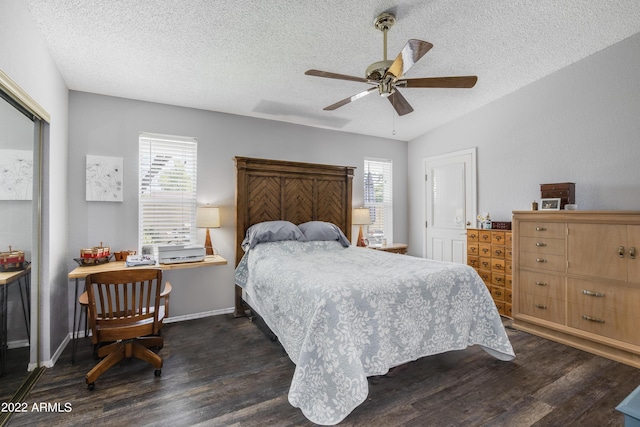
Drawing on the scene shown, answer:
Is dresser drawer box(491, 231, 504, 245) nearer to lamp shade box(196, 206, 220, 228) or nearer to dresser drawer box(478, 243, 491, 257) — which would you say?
dresser drawer box(478, 243, 491, 257)

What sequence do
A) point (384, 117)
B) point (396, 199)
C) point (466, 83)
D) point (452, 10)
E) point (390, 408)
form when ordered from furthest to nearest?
point (396, 199) → point (384, 117) → point (452, 10) → point (466, 83) → point (390, 408)

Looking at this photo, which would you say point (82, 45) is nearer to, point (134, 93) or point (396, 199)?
point (134, 93)

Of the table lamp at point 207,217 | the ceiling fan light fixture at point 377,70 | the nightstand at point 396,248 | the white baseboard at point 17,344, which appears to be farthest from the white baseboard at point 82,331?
the ceiling fan light fixture at point 377,70

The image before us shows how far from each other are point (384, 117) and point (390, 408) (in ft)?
12.0

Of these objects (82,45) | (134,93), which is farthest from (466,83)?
(134,93)

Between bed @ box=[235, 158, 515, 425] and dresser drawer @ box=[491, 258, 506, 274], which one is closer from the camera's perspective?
bed @ box=[235, 158, 515, 425]

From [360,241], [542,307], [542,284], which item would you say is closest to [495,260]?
[542,284]

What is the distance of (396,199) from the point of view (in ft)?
17.9

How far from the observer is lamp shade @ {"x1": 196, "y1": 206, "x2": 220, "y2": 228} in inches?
141

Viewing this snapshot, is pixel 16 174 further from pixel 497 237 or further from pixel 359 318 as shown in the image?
pixel 497 237

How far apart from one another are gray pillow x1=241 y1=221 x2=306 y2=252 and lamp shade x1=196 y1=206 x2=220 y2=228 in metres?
0.41

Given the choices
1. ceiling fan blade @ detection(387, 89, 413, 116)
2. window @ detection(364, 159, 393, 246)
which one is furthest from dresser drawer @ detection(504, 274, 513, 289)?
ceiling fan blade @ detection(387, 89, 413, 116)

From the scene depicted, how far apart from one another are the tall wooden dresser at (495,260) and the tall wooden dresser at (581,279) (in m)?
0.28

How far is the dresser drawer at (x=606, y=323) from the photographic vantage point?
2678mm
